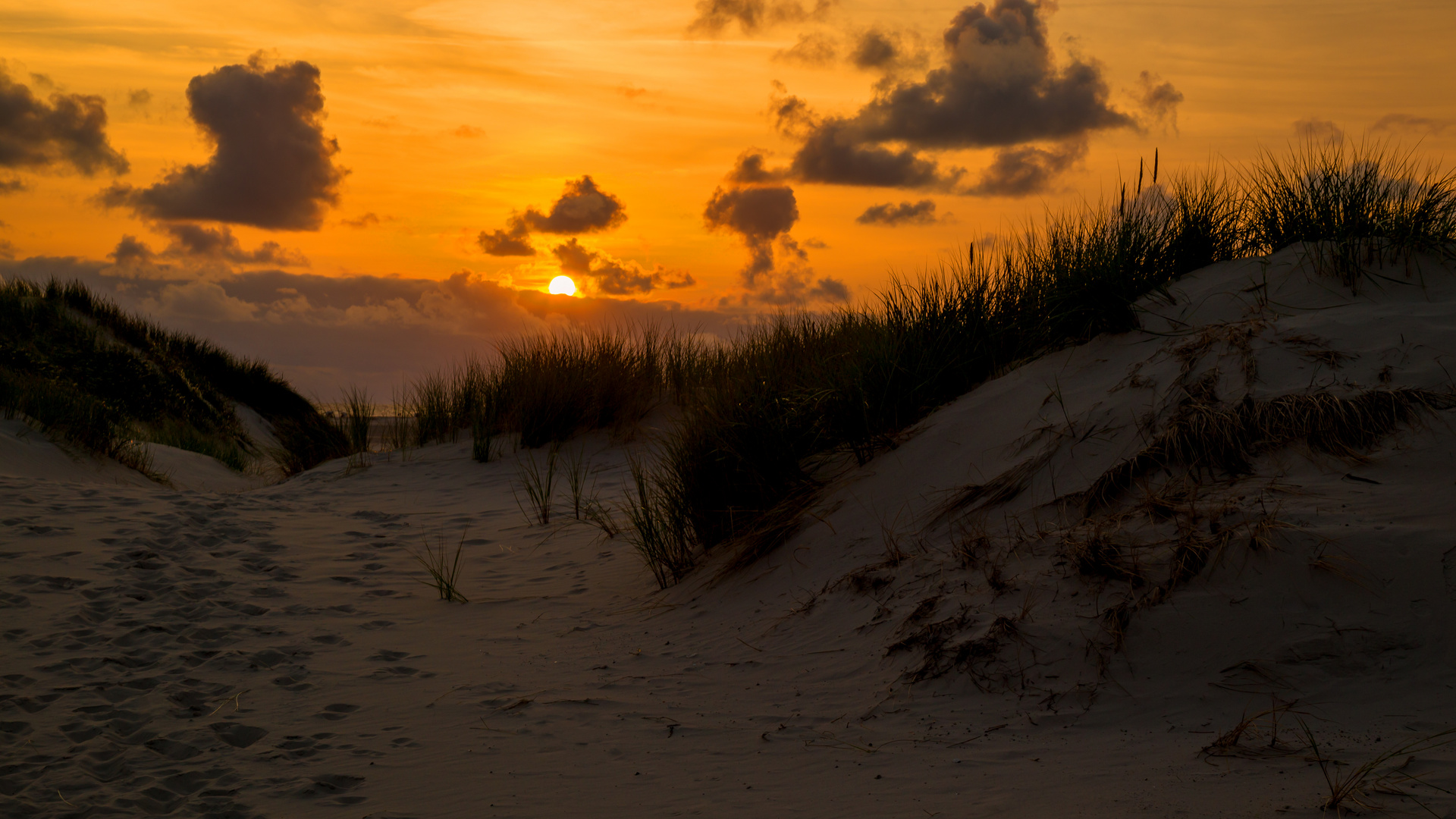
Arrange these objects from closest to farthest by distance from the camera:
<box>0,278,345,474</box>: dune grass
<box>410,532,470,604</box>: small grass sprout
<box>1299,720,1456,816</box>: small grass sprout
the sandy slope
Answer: <box>1299,720,1456,816</box>: small grass sprout, the sandy slope, <box>410,532,470,604</box>: small grass sprout, <box>0,278,345,474</box>: dune grass

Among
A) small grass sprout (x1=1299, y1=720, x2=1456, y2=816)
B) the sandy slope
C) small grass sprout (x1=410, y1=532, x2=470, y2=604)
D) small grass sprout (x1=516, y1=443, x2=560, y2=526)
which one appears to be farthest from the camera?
small grass sprout (x1=516, y1=443, x2=560, y2=526)

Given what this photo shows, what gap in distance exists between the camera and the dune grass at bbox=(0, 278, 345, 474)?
10.5 metres

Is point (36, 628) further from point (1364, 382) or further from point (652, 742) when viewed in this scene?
point (1364, 382)

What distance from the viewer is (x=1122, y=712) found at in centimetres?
275

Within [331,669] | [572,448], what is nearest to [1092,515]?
[331,669]

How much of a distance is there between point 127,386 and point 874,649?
1715 centimetres

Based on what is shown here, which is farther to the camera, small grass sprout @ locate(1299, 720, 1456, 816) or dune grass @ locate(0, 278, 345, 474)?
dune grass @ locate(0, 278, 345, 474)

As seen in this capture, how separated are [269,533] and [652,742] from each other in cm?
462

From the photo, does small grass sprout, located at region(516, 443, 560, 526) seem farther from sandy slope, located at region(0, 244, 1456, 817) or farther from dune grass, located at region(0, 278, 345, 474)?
dune grass, located at region(0, 278, 345, 474)

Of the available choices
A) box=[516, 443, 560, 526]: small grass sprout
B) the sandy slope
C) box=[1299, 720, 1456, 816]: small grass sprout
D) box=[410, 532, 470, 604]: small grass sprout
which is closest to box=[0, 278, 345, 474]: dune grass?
box=[516, 443, 560, 526]: small grass sprout

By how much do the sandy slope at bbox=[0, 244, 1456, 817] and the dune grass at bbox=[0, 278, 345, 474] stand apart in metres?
5.99

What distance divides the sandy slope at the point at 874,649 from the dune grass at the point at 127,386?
5.99 meters

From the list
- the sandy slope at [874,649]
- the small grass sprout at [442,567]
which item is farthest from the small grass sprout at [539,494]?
the sandy slope at [874,649]

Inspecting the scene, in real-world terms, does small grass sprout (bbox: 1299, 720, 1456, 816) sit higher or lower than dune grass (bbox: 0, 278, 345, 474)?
lower
